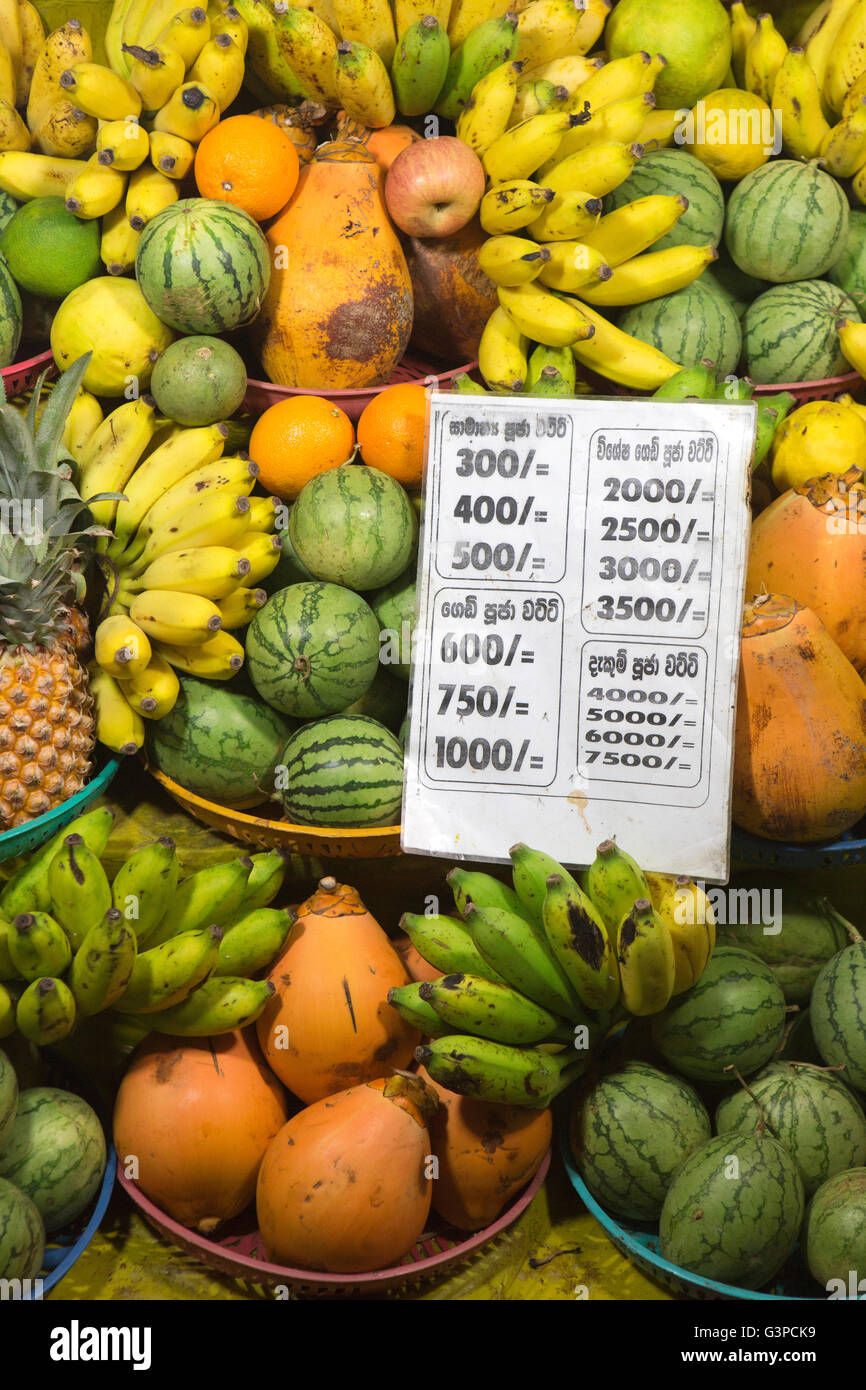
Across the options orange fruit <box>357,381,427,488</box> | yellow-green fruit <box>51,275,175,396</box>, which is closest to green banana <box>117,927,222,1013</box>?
orange fruit <box>357,381,427,488</box>

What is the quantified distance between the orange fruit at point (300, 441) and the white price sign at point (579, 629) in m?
0.31

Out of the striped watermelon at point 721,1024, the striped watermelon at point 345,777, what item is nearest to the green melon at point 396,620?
the striped watermelon at point 345,777

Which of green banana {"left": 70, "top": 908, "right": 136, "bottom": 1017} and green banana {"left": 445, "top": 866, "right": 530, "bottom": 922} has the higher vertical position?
green banana {"left": 445, "top": 866, "right": 530, "bottom": 922}

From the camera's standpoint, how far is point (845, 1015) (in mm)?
1657

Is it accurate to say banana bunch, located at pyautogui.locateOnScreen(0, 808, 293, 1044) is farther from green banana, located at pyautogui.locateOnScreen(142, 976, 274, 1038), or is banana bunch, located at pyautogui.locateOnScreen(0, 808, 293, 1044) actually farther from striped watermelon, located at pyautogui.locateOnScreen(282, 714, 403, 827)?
striped watermelon, located at pyautogui.locateOnScreen(282, 714, 403, 827)

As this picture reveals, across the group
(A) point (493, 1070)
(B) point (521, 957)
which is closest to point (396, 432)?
(B) point (521, 957)

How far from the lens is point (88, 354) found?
174 centimetres

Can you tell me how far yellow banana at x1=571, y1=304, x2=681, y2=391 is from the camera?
77.5 inches

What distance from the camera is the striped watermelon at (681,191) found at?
2.13m

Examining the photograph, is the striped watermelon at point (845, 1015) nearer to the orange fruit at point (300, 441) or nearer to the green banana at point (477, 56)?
the orange fruit at point (300, 441)

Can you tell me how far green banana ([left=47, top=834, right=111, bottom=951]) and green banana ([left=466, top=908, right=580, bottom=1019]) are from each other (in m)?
0.52

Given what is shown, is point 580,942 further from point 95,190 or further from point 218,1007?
point 95,190
